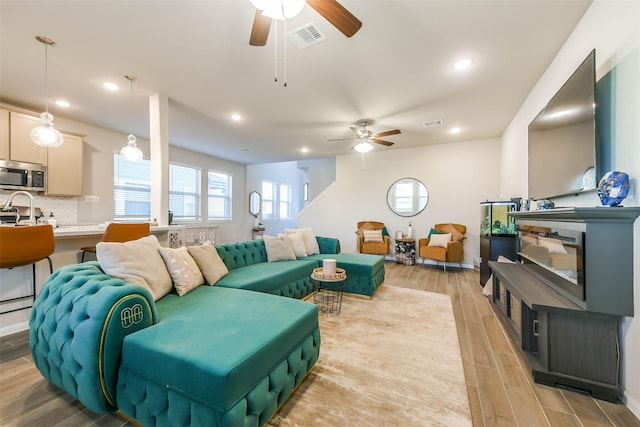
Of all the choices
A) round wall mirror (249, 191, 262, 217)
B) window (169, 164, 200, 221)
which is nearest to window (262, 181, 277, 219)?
round wall mirror (249, 191, 262, 217)

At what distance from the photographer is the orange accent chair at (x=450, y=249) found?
4812 millimetres

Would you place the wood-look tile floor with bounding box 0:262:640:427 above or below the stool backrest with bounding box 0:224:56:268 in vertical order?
below

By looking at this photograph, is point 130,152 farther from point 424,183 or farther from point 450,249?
point 424,183

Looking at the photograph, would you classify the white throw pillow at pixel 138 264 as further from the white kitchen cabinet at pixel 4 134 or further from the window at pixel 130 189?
the window at pixel 130 189

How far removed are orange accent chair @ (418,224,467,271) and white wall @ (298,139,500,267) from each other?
0.29 m

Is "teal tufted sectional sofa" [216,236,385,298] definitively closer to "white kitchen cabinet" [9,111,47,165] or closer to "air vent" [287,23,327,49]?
"air vent" [287,23,327,49]

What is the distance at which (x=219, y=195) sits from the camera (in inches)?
294

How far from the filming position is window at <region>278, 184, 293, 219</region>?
981 centimetres

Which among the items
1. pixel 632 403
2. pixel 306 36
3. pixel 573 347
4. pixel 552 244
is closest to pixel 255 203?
pixel 306 36

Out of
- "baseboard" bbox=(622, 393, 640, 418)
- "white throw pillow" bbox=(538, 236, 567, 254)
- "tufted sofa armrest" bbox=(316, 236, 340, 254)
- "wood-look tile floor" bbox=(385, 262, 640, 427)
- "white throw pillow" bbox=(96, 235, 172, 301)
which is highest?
"white throw pillow" bbox=(538, 236, 567, 254)

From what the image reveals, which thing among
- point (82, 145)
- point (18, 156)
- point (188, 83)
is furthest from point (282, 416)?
point (82, 145)

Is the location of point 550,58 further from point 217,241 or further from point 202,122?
point 217,241

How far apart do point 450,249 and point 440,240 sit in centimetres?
29

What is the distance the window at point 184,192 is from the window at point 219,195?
42 cm
